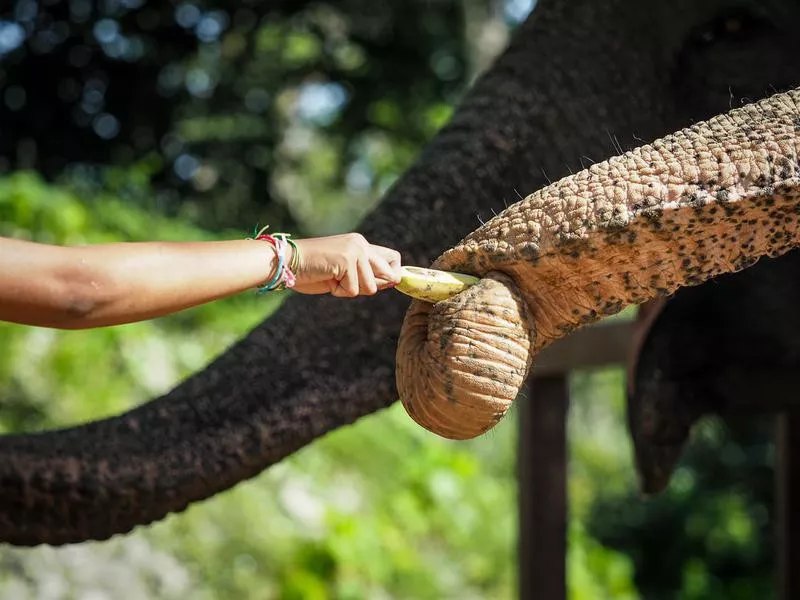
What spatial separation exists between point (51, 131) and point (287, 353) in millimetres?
5419

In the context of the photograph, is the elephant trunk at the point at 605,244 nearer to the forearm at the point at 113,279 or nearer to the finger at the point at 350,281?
the finger at the point at 350,281

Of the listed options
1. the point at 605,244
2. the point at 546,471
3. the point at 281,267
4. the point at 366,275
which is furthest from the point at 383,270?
the point at 546,471

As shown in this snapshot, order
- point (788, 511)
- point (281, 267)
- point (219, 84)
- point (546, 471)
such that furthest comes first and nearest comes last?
point (219, 84), point (788, 511), point (546, 471), point (281, 267)

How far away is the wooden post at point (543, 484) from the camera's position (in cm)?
402

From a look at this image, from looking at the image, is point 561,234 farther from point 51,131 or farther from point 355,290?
point 51,131

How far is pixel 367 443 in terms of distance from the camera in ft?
18.2

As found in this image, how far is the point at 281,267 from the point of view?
1541mm

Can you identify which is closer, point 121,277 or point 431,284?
point 121,277

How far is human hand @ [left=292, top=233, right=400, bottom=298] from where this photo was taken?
5.16 ft

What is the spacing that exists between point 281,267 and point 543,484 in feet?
8.69

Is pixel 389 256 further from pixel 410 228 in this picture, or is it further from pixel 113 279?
pixel 410 228

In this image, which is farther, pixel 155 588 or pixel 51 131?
pixel 51 131

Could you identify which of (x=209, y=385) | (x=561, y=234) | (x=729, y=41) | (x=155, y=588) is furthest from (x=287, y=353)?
(x=155, y=588)

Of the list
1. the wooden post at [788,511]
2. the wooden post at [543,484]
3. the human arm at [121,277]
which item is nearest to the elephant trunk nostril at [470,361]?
the human arm at [121,277]
